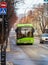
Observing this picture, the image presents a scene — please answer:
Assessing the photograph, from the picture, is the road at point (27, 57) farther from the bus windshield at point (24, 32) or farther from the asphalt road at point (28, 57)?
the bus windshield at point (24, 32)

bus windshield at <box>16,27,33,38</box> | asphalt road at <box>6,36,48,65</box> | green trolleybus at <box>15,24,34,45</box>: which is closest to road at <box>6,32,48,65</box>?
asphalt road at <box>6,36,48,65</box>

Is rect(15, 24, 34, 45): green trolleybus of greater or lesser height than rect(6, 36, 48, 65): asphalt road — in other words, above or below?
below

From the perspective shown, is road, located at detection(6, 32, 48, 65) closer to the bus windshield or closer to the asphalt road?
the asphalt road

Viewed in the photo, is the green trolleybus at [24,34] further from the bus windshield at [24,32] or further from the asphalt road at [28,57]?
the asphalt road at [28,57]

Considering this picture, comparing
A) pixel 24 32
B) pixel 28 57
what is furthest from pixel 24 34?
pixel 28 57

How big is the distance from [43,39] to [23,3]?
13.3 m

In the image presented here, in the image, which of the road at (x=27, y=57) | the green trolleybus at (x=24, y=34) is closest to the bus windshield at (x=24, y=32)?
the green trolleybus at (x=24, y=34)

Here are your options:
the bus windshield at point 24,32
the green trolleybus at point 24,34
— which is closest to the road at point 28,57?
the green trolleybus at point 24,34

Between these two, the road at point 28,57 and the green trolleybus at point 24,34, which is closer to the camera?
the road at point 28,57

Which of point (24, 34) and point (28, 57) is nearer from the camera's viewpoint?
point (28, 57)

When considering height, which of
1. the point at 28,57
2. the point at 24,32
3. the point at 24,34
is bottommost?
the point at 24,34

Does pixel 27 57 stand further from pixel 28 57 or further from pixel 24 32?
pixel 24 32

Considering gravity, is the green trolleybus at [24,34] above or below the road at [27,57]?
below

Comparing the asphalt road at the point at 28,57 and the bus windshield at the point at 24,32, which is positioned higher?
the asphalt road at the point at 28,57
